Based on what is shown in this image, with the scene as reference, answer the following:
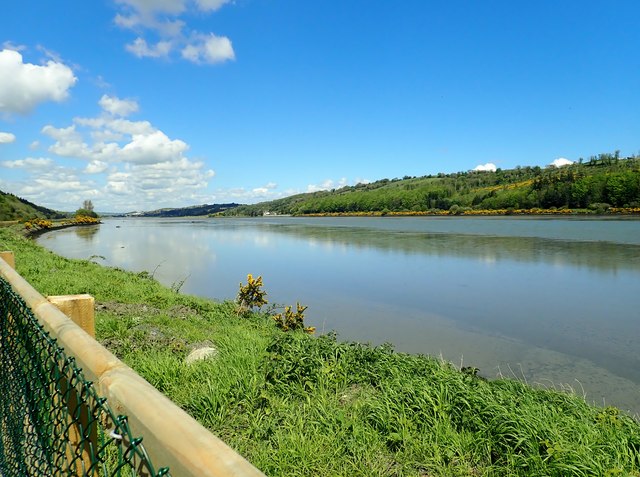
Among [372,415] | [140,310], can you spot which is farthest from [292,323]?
[372,415]

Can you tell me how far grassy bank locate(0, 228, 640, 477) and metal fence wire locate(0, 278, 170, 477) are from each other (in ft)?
4.61

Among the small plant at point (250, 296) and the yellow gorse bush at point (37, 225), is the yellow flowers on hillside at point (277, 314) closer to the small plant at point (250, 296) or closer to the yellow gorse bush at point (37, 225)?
the small plant at point (250, 296)

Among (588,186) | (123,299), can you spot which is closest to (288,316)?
(123,299)

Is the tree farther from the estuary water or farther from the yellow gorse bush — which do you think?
the estuary water

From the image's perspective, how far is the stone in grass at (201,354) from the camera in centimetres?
625

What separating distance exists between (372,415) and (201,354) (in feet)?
9.99

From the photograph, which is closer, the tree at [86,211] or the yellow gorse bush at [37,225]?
the yellow gorse bush at [37,225]

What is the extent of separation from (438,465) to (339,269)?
17.6 meters

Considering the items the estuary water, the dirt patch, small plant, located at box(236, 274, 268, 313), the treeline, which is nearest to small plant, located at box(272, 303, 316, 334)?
the estuary water

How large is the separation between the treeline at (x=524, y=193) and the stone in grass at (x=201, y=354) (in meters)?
93.6

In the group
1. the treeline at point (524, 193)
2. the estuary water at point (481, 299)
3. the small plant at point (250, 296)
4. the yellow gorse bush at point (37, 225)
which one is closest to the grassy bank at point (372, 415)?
the estuary water at point (481, 299)

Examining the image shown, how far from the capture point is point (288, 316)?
10.1 metres

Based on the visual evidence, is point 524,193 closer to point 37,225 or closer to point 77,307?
point 37,225

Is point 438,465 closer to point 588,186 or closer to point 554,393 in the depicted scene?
point 554,393
